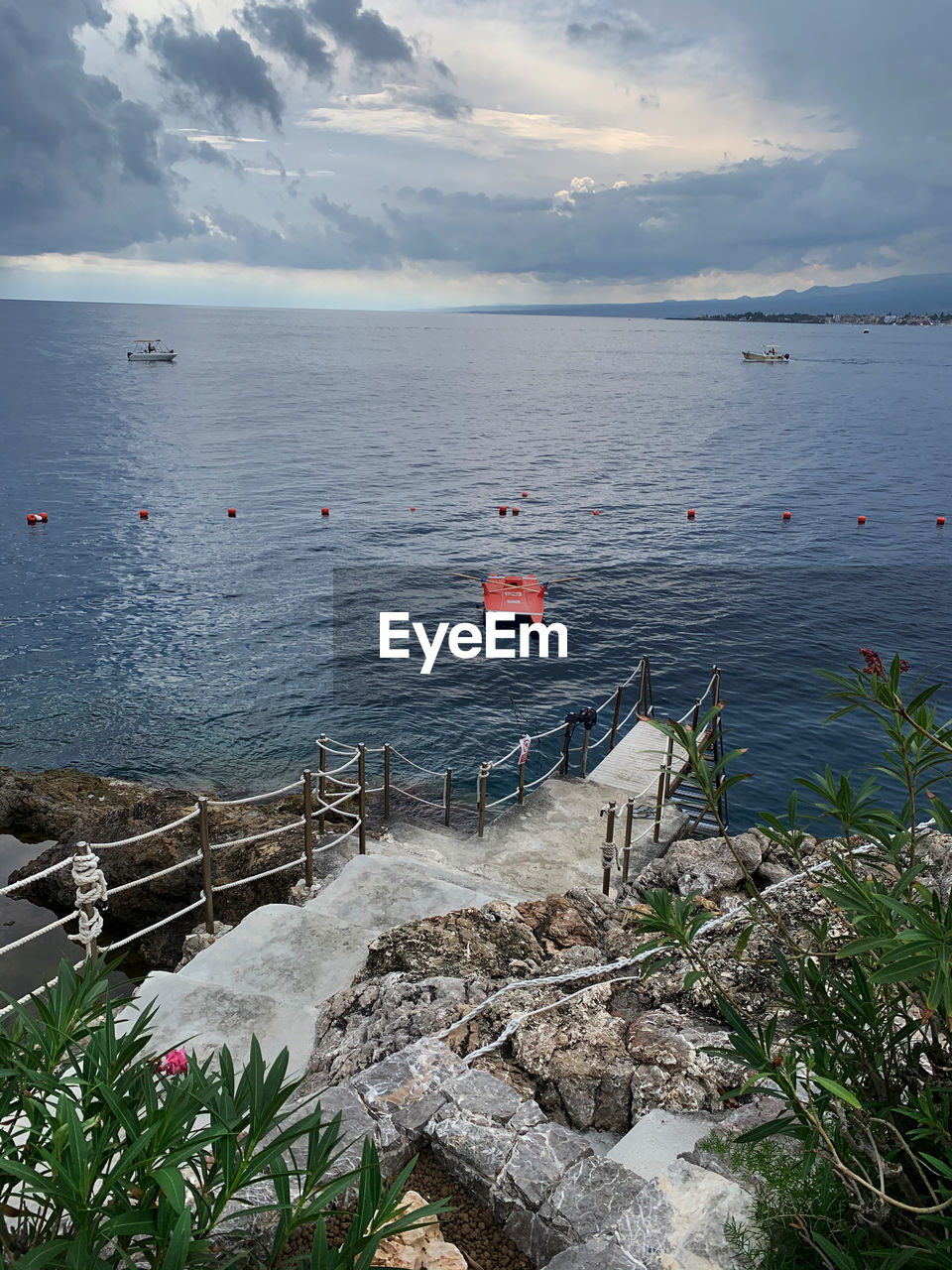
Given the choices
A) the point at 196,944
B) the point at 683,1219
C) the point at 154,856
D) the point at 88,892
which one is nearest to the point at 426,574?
the point at 154,856

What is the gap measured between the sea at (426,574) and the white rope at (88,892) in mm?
5676

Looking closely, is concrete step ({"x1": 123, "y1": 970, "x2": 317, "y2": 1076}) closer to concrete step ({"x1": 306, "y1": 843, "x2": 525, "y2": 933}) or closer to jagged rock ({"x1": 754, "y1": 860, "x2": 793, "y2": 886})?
concrete step ({"x1": 306, "y1": 843, "x2": 525, "y2": 933})

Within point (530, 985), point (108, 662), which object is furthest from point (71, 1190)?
point (108, 662)

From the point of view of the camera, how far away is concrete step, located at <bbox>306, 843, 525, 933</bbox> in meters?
7.98

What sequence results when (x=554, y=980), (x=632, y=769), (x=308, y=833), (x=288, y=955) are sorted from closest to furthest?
(x=554, y=980) < (x=288, y=955) < (x=308, y=833) < (x=632, y=769)

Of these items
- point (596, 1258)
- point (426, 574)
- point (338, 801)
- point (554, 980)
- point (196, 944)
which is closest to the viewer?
point (596, 1258)

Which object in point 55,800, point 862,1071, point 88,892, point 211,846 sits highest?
point 862,1071

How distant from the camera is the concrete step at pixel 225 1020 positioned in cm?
583

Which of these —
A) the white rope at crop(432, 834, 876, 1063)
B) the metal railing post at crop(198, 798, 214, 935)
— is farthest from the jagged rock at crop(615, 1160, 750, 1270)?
the metal railing post at crop(198, 798, 214, 935)

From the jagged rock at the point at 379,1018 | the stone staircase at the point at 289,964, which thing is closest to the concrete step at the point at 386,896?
the stone staircase at the point at 289,964

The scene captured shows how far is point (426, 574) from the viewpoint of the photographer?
120ft

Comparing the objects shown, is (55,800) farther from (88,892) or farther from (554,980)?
(554,980)

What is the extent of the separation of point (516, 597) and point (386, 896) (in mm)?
21931

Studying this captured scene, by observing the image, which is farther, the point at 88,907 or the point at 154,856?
the point at 154,856
